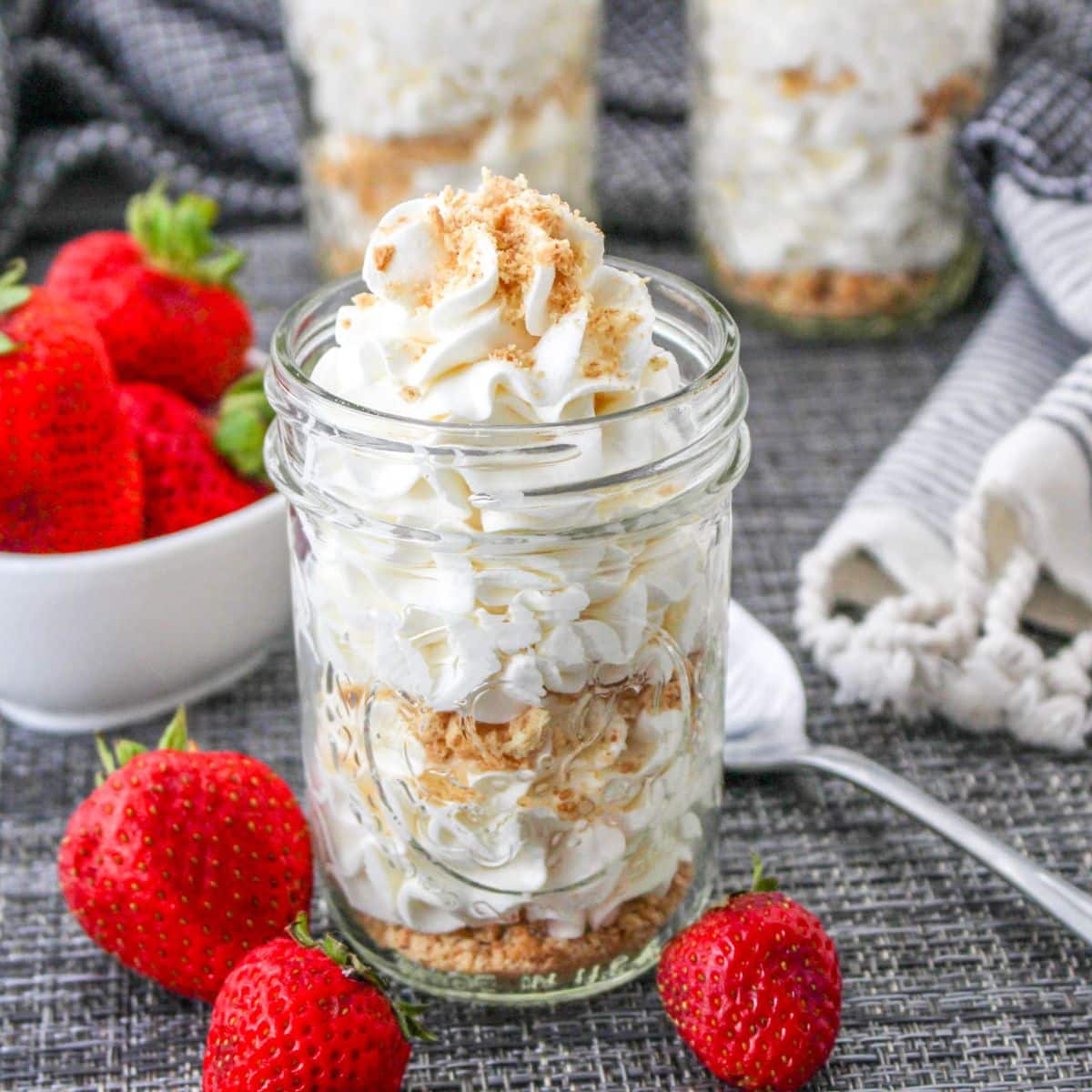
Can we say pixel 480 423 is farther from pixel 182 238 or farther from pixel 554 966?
pixel 182 238

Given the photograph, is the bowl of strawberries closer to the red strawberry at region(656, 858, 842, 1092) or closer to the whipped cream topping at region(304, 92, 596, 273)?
the whipped cream topping at region(304, 92, 596, 273)

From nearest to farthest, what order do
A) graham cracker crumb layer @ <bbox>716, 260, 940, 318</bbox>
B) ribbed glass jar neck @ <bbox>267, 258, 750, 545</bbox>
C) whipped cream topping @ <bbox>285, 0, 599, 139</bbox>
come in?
ribbed glass jar neck @ <bbox>267, 258, 750, 545</bbox> < whipped cream topping @ <bbox>285, 0, 599, 139</bbox> < graham cracker crumb layer @ <bbox>716, 260, 940, 318</bbox>

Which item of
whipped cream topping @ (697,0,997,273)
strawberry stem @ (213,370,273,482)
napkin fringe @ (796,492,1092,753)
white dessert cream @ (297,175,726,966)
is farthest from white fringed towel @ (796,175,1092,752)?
strawberry stem @ (213,370,273,482)

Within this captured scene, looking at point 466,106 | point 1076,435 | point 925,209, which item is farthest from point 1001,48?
point 1076,435

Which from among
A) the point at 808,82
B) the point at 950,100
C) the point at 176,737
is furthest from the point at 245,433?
the point at 950,100

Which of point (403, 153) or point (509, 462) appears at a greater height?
point (509, 462)

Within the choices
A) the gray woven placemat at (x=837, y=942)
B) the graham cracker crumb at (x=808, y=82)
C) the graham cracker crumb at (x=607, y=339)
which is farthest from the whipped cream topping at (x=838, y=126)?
the graham cracker crumb at (x=607, y=339)

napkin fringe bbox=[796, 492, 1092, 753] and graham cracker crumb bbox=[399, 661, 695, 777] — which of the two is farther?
napkin fringe bbox=[796, 492, 1092, 753]
